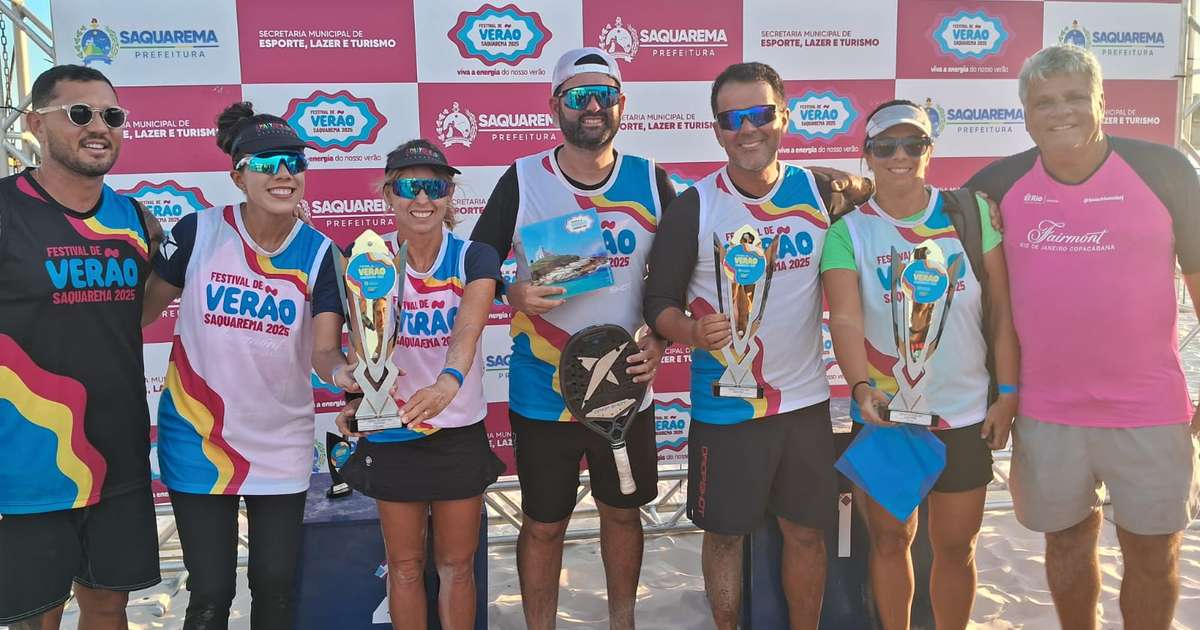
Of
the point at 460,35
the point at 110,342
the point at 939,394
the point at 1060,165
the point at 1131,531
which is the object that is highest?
the point at 460,35

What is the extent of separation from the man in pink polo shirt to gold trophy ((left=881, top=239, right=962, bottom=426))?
0.43 meters

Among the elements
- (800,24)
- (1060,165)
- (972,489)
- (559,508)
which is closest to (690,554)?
(559,508)

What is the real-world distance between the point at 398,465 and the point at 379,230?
1.99 m

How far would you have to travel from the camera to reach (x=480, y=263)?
2498mm

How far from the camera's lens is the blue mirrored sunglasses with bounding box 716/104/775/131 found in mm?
2594

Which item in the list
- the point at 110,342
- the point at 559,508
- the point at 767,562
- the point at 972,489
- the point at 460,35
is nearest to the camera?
the point at 110,342

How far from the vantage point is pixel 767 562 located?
3070mm

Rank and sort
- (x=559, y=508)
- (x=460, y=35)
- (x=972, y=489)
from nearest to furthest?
(x=972, y=489) → (x=559, y=508) → (x=460, y=35)

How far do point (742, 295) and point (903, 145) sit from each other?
27.0 inches

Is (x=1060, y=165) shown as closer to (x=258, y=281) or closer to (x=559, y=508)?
(x=559, y=508)

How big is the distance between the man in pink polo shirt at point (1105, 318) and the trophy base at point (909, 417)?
20.2 inches

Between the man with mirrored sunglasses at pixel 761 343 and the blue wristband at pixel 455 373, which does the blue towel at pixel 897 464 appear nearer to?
the man with mirrored sunglasses at pixel 761 343

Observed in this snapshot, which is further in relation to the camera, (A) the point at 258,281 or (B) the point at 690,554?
(B) the point at 690,554

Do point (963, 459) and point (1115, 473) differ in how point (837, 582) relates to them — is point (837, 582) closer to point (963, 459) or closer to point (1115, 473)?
point (963, 459)
